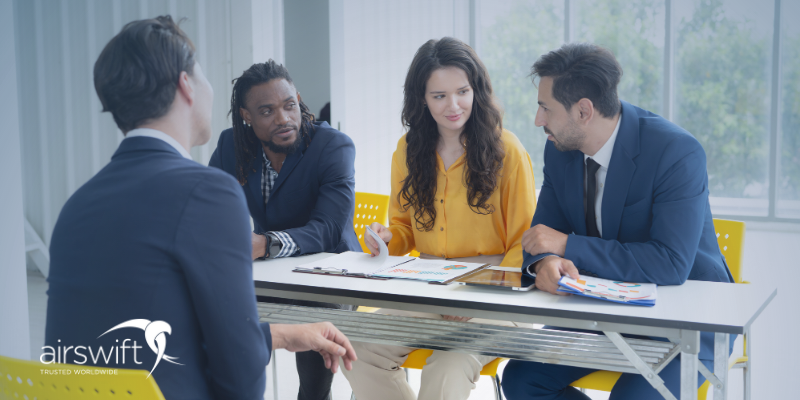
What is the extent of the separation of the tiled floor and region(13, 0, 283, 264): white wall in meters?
0.81

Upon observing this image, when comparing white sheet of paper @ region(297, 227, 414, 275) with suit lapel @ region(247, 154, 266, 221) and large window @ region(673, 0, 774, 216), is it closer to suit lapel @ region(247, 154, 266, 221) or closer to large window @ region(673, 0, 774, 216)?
suit lapel @ region(247, 154, 266, 221)

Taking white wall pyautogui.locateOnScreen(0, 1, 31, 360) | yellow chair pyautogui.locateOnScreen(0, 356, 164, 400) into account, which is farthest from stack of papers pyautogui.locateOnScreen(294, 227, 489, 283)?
white wall pyautogui.locateOnScreen(0, 1, 31, 360)

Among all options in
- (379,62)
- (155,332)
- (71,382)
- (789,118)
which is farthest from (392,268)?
(789,118)

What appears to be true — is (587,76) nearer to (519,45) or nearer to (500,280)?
(500,280)

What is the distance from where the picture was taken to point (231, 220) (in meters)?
1.04

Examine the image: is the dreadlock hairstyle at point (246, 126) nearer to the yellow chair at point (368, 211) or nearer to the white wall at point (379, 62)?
the yellow chair at point (368, 211)

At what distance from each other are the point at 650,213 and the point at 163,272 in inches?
55.4

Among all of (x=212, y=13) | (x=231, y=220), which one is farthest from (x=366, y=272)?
(x=212, y=13)

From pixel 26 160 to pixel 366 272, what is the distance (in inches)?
126

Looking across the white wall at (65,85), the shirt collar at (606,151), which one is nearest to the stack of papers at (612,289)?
the shirt collar at (606,151)

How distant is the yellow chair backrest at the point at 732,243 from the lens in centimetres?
204

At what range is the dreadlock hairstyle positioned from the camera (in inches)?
96.7

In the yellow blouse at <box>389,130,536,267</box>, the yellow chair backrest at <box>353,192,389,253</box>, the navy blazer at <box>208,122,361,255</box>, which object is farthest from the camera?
the yellow chair backrest at <box>353,192,389,253</box>

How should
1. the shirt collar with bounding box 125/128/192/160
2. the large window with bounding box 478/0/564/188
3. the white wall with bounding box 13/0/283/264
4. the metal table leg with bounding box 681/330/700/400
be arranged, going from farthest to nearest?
the large window with bounding box 478/0/564/188 → the white wall with bounding box 13/0/283/264 → the metal table leg with bounding box 681/330/700/400 → the shirt collar with bounding box 125/128/192/160
